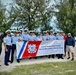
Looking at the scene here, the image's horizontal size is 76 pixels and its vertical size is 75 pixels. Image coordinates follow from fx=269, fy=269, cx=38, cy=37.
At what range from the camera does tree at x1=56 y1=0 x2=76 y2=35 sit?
4822cm

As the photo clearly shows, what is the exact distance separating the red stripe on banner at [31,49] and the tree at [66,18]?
31.8 meters

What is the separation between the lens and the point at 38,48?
1627 centimetres

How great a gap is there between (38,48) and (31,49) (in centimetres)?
56

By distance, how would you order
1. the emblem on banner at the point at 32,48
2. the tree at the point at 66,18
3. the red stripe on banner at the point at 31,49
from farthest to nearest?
the tree at the point at 66,18
the emblem on banner at the point at 32,48
the red stripe on banner at the point at 31,49

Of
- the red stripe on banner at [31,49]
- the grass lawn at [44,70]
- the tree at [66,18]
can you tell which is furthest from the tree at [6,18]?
the grass lawn at [44,70]

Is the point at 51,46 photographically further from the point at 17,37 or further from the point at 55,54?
the point at 17,37

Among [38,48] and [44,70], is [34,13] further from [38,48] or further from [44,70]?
[44,70]

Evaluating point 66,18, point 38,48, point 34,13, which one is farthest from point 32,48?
point 34,13

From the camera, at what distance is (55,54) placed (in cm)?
1719

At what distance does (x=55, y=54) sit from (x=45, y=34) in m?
1.43

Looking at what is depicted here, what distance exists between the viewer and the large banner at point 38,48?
15.3m

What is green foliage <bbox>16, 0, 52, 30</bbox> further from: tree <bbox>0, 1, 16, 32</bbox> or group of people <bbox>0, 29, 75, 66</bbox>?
group of people <bbox>0, 29, 75, 66</bbox>

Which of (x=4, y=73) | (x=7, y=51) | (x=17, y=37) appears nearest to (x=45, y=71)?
(x=4, y=73)

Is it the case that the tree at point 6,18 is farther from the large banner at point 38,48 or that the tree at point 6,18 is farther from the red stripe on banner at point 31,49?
the red stripe on banner at point 31,49
